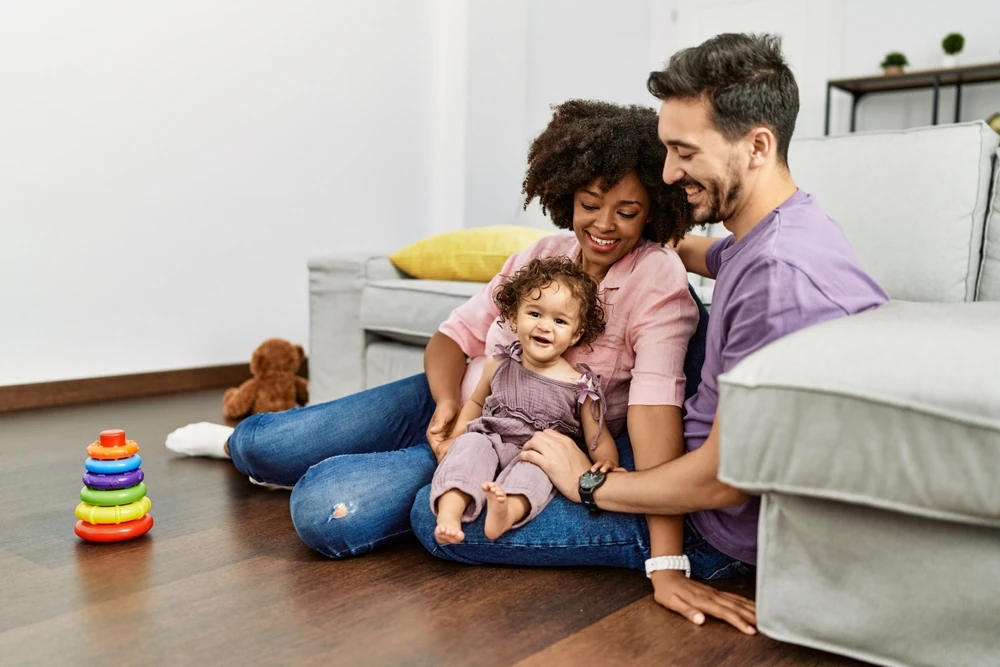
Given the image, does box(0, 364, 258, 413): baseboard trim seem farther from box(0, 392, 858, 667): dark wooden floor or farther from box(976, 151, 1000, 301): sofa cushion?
box(976, 151, 1000, 301): sofa cushion

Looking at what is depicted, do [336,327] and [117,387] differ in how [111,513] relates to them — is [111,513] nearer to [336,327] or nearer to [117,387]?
[336,327]

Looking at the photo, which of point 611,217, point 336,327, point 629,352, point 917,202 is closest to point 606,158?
point 611,217

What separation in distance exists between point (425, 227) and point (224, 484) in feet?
8.01

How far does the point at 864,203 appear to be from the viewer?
207cm

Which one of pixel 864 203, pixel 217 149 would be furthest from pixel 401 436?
pixel 217 149

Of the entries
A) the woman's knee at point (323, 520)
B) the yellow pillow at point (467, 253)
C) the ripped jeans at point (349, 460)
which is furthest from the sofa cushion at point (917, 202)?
the woman's knee at point (323, 520)

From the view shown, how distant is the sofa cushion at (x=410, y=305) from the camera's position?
98.6 inches

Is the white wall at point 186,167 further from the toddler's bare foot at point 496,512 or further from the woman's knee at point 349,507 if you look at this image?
the toddler's bare foot at point 496,512

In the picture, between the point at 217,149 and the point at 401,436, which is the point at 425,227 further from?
the point at 401,436

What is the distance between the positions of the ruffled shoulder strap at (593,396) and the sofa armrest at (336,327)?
4.80ft

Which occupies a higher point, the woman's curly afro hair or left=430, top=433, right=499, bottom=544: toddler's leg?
the woman's curly afro hair

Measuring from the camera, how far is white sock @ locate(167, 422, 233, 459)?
2119 mm

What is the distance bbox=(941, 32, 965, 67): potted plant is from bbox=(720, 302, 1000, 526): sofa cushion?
357 cm

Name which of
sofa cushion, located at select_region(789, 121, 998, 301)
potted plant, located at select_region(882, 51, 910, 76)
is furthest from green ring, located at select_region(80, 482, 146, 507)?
potted plant, located at select_region(882, 51, 910, 76)
